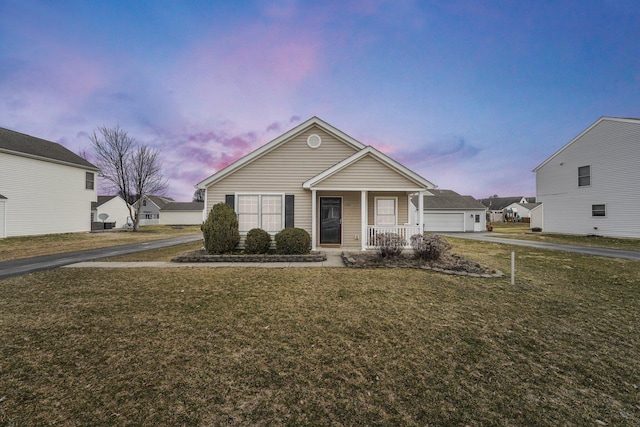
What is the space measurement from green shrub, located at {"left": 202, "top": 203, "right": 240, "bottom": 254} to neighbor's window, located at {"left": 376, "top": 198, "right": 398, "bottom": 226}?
21.9 ft

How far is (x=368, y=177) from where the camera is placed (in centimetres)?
1097

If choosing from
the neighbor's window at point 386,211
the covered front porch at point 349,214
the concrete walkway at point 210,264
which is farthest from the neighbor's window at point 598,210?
the concrete walkway at point 210,264

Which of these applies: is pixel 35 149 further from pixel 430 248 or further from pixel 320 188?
pixel 430 248

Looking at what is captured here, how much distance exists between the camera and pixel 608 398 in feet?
8.55

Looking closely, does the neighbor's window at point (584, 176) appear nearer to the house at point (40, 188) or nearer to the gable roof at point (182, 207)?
the house at point (40, 188)

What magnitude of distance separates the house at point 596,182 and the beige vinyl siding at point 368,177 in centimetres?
1905

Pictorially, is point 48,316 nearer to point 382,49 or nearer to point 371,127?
point 382,49

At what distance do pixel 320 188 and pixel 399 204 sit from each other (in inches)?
167

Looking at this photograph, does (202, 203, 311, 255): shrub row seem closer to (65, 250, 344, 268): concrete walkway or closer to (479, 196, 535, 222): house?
(65, 250, 344, 268): concrete walkway

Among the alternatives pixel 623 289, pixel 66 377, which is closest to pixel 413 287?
pixel 623 289

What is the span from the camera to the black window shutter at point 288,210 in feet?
38.0

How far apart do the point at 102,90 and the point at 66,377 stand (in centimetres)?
2238

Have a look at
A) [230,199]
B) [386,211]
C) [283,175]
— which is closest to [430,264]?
[386,211]

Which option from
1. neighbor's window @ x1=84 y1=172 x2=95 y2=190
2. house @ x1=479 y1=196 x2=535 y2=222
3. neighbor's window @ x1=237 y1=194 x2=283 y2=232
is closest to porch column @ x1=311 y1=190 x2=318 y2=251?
neighbor's window @ x1=237 y1=194 x2=283 y2=232
